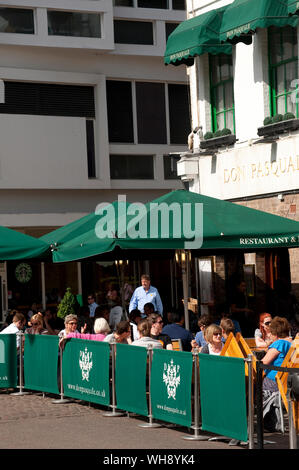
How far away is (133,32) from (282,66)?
12224mm

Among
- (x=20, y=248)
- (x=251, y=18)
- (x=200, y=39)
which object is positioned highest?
(x=200, y=39)

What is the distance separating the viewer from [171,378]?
478 inches

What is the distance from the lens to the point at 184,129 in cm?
3262

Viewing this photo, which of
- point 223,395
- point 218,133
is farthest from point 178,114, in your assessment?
point 223,395

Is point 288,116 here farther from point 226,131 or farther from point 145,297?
point 145,297

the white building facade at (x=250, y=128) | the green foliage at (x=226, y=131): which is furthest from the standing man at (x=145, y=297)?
the green foliage at (x=226, y=131)

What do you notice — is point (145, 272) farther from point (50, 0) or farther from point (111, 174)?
point (50, 0)

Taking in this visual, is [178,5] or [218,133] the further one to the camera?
[178,5]

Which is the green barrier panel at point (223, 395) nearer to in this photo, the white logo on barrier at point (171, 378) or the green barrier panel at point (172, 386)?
the green barrier panel at point (172, 386)

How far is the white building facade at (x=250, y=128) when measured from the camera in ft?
65.0

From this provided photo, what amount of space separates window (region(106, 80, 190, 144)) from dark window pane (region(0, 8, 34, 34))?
10.3ft

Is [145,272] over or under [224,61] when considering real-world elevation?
under
